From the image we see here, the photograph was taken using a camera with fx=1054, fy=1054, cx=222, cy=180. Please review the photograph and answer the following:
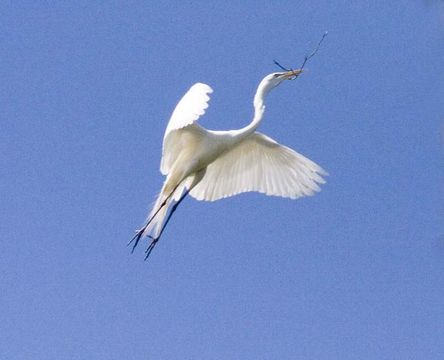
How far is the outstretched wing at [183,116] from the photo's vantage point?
544 inches

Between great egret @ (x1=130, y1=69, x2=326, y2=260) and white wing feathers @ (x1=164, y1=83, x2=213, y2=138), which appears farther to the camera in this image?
great egret @ (x1=130, y1=69, x2=326, y2=260)

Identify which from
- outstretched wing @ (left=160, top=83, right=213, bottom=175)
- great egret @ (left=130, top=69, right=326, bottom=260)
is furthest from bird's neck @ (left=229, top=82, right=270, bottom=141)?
outstretched wing @ (left=160, top=83, right=213, bottom=175)

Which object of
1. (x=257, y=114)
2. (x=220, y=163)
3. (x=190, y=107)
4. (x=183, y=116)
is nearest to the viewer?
(x=183, y=116)

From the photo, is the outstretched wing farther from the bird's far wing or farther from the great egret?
the bird's far wing

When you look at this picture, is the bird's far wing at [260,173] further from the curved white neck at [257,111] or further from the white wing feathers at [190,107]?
the white wing feathers at [190,107]

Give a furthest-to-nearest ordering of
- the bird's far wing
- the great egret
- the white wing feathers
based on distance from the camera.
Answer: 1. the bird's far wing
2. the great egret
3. the white wing feathers

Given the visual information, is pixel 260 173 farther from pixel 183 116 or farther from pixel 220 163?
pixel 183 116

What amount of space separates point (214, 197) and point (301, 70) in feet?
8.33

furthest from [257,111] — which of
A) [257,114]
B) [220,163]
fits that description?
[220,163]

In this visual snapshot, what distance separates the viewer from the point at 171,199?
15961 mm

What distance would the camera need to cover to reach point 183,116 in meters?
13.9

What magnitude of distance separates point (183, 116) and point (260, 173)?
389cm

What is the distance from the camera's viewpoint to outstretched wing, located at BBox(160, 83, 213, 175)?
13.8 meters

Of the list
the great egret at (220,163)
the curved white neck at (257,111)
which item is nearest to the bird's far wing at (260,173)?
the great egret at (220,163)
